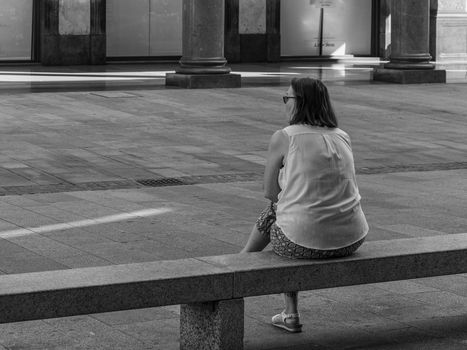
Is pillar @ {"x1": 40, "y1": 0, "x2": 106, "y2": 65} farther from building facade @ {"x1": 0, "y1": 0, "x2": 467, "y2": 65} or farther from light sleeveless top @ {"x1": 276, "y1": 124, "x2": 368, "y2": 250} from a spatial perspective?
light sleeveless top @ {"x1": 276, "y1": 124, "x2": 368, "y2": 250}

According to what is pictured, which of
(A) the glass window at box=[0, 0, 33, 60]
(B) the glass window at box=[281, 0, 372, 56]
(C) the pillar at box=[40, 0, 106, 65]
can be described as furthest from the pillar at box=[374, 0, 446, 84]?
(A) the glass window at box=[0, 0, 33, 60]

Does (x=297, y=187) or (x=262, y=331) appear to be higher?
(x=297, y=187)

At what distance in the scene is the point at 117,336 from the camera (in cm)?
675

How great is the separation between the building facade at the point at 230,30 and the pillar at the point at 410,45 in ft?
21.5

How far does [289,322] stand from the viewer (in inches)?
272

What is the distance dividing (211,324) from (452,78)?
20627mm

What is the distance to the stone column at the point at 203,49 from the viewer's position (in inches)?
874

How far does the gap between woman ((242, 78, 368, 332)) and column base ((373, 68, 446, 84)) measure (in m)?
17.8

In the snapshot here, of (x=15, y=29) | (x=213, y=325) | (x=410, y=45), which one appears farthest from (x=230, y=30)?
→ (x=213, y=325)

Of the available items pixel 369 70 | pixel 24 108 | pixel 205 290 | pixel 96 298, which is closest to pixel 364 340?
pixel 205 290

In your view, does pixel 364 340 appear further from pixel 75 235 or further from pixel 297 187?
pixel 75 235

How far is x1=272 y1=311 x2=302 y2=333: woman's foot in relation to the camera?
22.6 feet

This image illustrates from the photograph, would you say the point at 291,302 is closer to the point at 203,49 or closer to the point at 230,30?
the point at 203,49

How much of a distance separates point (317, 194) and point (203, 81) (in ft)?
51.8
